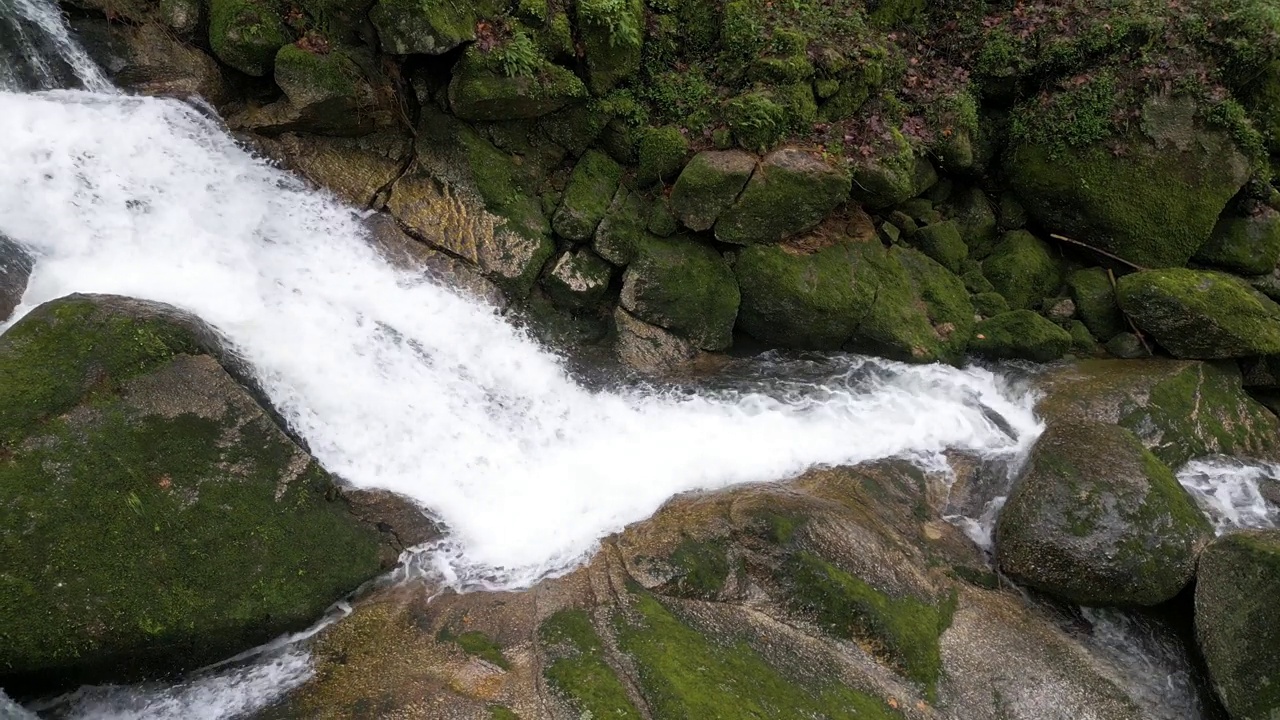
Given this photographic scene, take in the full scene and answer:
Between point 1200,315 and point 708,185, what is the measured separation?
292 inches

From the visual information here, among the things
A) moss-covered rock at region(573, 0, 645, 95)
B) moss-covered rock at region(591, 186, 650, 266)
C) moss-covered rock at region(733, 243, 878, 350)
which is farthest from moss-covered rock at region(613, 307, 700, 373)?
moss-covered rock at region(573, 0, 645, 95)

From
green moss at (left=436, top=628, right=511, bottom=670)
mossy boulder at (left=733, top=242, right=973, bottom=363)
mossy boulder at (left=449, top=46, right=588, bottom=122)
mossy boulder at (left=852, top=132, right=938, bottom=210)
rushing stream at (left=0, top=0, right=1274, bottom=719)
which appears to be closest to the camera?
green moss at (left=436, top=628, right=511, bottom=670)

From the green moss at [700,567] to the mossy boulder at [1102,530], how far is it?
329 centimetres

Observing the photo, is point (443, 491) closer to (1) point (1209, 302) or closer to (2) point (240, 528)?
(2) point (240, 528)

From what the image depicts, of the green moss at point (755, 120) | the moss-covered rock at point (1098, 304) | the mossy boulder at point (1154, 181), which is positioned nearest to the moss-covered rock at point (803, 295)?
the green moss at point (755, 120)

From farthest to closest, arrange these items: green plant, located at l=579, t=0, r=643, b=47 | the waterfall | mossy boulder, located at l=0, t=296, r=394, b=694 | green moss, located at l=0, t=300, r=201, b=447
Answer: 1. green plant, located at l=579, t=0, r=643, b=47
2. the waterfall
3. green moss, located at l=0, t=300, r=201, b=447
4. mossy boulder, located at l=0, t=296, r=394, b=694

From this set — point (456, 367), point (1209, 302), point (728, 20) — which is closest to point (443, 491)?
point (456, 367)

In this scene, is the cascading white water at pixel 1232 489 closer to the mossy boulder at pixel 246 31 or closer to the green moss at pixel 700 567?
the green moss at pixel 700 567

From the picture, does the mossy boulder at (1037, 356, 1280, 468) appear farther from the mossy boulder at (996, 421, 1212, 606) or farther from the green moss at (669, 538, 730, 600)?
the green moss at (669, 538, 730, 600)

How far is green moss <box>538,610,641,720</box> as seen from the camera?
16.4 ft

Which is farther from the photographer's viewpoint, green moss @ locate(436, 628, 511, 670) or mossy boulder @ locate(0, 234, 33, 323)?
mossy boulder @ locate(0, 234, 33, 323)

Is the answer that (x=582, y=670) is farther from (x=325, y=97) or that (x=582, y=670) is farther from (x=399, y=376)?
(x=325, y=97)

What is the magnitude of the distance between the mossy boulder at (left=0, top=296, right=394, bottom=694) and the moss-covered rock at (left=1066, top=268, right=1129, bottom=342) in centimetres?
1100

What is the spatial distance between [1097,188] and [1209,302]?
2.39m
